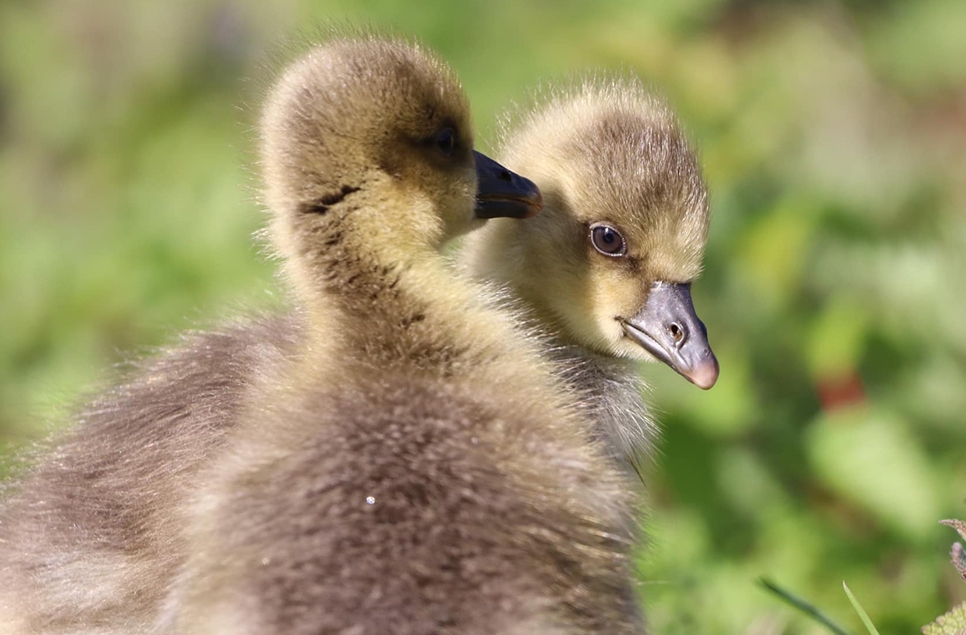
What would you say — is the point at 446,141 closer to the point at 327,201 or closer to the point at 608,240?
the point at 327,201

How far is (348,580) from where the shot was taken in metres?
1.42

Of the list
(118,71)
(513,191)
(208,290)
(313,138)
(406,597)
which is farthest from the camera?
(118,71)

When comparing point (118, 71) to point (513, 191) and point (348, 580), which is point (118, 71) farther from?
point (348, 580)

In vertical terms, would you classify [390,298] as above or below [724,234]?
below

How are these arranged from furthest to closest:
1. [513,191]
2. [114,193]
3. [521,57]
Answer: [114,193] → [521,57] → [513,191]

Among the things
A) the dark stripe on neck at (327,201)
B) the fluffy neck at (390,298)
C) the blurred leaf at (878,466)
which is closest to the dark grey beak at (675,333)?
the fluffy neck at (390,298)

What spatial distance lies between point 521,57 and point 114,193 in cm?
156

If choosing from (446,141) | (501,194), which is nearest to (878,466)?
(501,194)

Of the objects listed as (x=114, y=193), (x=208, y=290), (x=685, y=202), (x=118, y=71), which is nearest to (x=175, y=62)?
(x=118, y=71)

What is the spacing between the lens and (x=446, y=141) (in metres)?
1.86

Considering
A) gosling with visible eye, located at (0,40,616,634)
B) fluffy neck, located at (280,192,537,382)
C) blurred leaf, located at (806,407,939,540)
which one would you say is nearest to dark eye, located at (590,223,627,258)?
gosling with visible eye, located at (0,40,616,634)

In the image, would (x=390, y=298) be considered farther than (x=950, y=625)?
Yes

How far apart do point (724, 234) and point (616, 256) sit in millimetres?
1186

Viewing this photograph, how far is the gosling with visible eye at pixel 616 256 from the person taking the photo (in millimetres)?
2039
